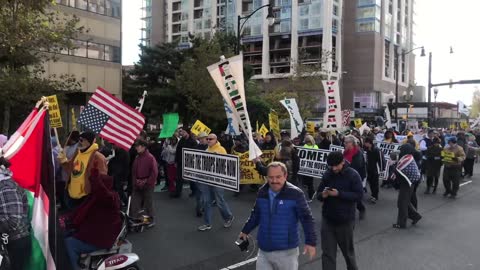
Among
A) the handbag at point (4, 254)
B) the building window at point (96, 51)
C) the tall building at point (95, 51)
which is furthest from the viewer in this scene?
the building window at point (96, 51)

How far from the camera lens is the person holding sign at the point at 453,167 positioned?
1327cm

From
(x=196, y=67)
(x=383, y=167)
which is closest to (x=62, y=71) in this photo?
(x=196, y=67)

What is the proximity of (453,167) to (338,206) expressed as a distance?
894cm

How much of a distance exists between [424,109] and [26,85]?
5732 centimetres

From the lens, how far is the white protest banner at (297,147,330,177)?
38.4ft

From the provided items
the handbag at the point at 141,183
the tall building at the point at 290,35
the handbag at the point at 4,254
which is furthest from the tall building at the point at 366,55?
the handbag at the point at 4,254

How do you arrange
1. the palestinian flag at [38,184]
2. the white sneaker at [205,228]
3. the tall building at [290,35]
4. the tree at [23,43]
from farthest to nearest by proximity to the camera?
the tall building at [290,35]
the tree at [23,43]
the white sneaker at [205,228]
the palestinian flag at [38,184]

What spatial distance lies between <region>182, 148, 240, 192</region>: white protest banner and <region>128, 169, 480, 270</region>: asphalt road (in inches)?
34.1

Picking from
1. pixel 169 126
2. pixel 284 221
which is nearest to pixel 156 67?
pixel 169 126

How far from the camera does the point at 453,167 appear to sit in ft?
43.6

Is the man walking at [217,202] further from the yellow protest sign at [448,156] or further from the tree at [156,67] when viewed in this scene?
the tree at [156,67]

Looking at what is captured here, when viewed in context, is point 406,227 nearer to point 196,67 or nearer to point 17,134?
point 17,134

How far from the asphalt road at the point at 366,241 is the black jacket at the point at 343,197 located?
4.04 ft

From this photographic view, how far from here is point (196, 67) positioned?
90.3 ft
